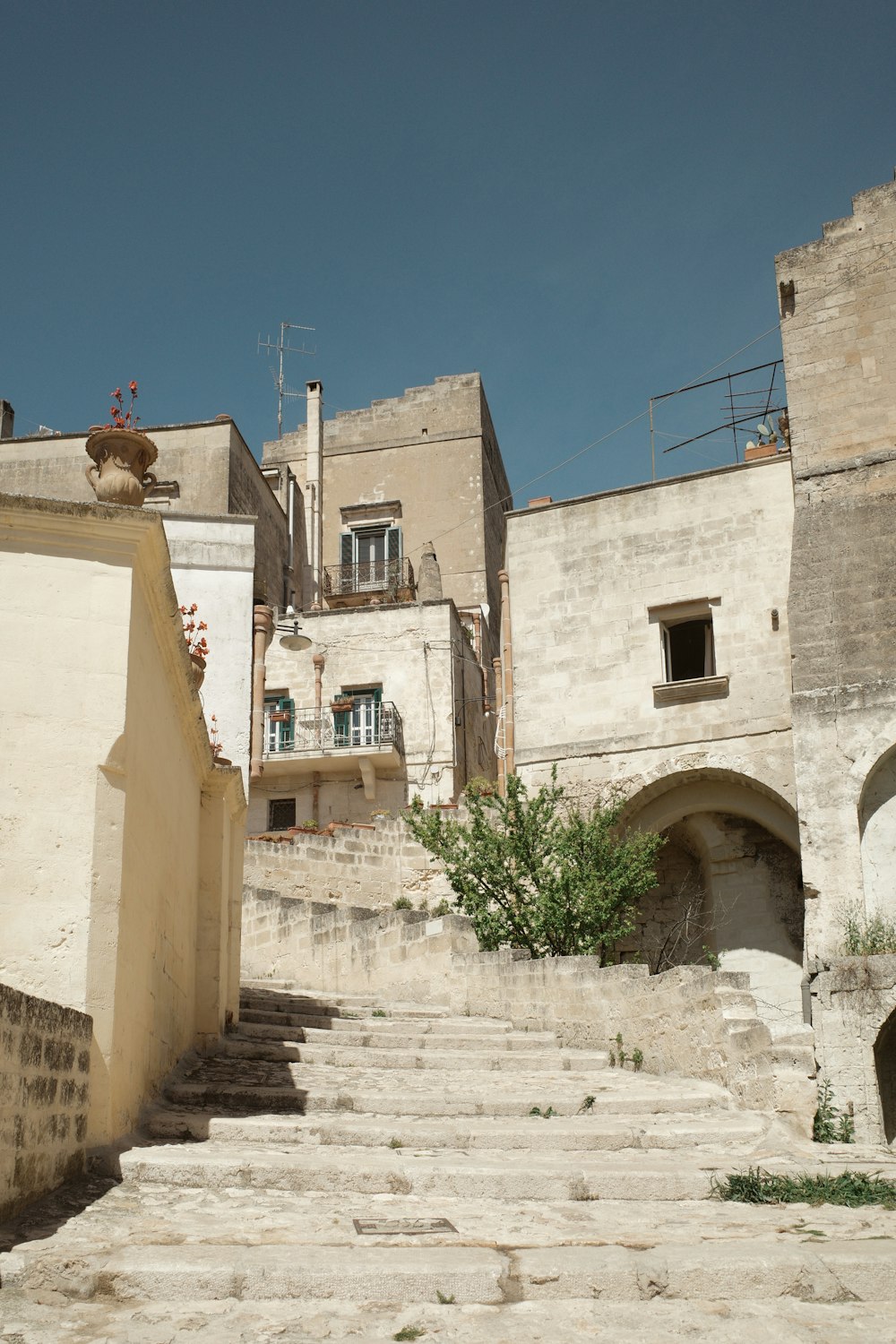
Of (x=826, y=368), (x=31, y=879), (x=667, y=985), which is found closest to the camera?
(x=31, y=879)

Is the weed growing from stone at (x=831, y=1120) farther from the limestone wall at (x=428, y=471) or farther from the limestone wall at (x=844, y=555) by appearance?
the limestone wall at (x=428, y=471)

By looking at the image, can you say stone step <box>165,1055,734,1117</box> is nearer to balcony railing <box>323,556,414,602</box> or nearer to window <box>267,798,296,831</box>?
window <box>267,798,296,831</box>

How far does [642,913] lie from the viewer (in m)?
20.0

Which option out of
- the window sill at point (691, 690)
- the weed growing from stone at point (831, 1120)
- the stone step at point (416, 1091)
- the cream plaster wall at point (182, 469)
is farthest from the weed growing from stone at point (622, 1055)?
the cream plaster wall at point (182, 469)

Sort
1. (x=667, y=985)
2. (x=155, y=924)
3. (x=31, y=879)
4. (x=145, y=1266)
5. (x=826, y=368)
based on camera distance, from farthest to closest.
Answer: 1. (x=826, y=368)
2. (x=667, y=985)
3. (x=155, y=924)
4. (x=31, y=879)
5. (x=145, y=1266)

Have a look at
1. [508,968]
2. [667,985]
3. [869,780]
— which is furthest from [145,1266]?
[869,780]

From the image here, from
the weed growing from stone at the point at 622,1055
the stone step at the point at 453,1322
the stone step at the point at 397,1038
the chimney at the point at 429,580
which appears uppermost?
the chimney at the point at 429,580

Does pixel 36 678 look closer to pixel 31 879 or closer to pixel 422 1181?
pixel 31 879

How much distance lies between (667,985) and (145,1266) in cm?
651

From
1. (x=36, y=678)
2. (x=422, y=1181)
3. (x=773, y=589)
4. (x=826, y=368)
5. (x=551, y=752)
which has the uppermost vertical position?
(x=826, y=368)

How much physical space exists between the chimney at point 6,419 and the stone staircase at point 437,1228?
2607cm

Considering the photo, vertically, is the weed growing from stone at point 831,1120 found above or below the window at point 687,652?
below

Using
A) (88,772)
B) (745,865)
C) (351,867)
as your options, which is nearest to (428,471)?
(351,867)

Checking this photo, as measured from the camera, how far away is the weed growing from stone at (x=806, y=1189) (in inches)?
261
